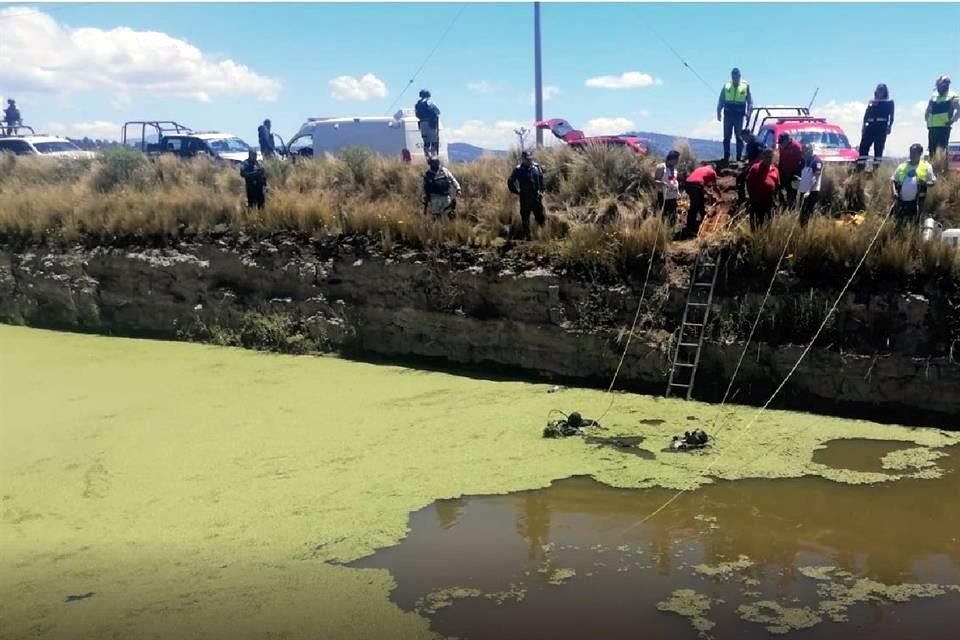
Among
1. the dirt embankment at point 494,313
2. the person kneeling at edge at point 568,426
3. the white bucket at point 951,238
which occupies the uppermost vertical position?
the white bucket at point 951,238

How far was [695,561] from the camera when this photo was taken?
253 inches

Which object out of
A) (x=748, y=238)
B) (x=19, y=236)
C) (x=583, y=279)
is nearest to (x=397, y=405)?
(x=583, y=279)

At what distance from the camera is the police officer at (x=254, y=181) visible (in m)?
14.7

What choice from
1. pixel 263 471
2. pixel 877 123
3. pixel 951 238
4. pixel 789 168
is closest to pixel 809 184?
pixel 789 168

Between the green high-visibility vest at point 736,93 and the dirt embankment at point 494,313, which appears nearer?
the dirt embankment at point 494,313

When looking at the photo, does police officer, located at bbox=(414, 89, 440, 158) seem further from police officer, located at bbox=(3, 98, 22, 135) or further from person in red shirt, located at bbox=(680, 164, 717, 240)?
police officer, located at bbox=(3, 98, 22, 135)

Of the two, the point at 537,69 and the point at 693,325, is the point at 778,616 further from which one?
the point at 537,69

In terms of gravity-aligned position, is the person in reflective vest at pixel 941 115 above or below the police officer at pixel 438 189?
above

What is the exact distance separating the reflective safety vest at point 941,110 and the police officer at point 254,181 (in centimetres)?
1131

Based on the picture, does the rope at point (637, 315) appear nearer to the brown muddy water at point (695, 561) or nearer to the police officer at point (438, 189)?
the brown muddy water at point (695, 561)

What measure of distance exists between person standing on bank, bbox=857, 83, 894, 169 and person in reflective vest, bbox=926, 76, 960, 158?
0.60 m

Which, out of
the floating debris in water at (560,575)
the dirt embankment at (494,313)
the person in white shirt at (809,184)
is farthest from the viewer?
the person in white shirt at (809,184)

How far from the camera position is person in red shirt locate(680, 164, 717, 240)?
38.1ft

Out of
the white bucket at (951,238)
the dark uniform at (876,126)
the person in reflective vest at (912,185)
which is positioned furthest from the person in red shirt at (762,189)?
the dark uniform at (876,126)
